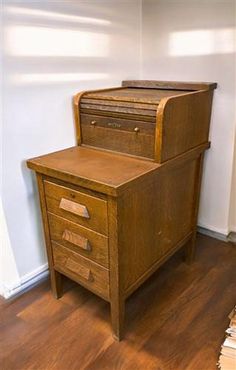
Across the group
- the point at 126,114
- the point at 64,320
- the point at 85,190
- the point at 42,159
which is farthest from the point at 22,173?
the point at 64,320

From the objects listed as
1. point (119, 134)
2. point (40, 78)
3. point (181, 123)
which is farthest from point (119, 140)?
point (40, 78)

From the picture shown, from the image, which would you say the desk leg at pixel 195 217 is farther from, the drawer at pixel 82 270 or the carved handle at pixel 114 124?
the drawer at pixel 82 270

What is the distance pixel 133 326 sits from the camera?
4.71ft

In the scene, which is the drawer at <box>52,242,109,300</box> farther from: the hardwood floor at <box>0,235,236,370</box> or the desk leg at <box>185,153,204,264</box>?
the desk leg at <box>185,153,204,264</box>

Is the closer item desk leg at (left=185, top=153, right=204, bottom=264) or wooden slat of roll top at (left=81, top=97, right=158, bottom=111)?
wooden slat of roll top at (left=81, top=97, right=158, bottom=111)

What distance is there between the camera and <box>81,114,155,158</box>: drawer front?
1.33 metres

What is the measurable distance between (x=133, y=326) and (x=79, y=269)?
1.17 ft

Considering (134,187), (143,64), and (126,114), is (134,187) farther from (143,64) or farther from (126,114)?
(143,64)

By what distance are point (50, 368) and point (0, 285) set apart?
52cm

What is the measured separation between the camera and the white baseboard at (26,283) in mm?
1592

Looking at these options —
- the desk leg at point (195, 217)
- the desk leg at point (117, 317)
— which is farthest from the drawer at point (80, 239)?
the desk leg at point (195, 217)

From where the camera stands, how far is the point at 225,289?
1.64 metres

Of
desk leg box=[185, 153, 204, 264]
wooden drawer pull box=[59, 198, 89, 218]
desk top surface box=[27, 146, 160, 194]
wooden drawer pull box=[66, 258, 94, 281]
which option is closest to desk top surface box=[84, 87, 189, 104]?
desk top surface box=[27, 146, 160, 194]

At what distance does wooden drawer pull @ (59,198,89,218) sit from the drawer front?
324 mm
